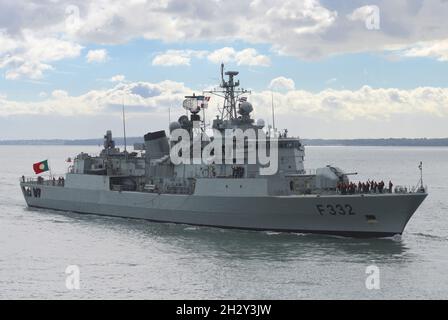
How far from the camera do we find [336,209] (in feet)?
89.0

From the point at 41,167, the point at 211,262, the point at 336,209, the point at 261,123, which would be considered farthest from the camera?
the point at 41,167

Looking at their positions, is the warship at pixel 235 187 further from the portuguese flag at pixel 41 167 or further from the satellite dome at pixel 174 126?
the portuguese flag at pixel 41 167

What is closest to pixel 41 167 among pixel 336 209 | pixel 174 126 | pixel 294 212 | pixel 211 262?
pixel 174 126

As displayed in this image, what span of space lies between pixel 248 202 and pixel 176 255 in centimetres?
528

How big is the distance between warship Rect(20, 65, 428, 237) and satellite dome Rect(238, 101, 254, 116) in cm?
5

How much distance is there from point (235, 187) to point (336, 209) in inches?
201

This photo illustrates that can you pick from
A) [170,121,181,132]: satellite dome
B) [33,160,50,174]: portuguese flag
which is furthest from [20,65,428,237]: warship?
[33,160,50,174]: portuguese flag

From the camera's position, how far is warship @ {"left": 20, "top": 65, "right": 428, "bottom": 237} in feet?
88.9

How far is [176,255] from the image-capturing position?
2511cm

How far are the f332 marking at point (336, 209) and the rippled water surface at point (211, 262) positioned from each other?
124 centimetres

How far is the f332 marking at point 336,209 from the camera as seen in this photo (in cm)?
2698

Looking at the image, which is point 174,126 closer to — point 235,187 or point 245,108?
point 245,108

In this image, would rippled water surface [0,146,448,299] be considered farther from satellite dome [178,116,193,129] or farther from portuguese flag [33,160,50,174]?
portuguese flag [33,160,50,174]
